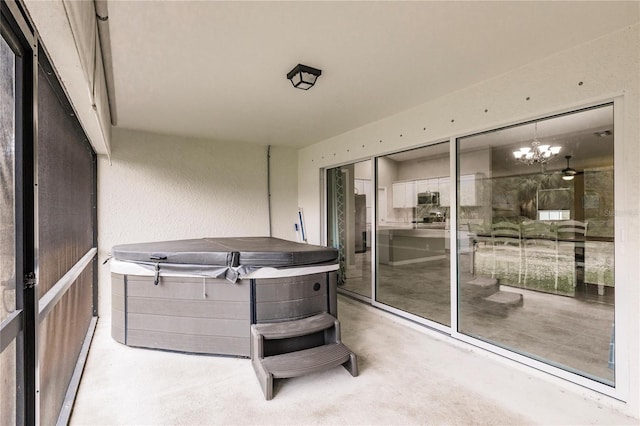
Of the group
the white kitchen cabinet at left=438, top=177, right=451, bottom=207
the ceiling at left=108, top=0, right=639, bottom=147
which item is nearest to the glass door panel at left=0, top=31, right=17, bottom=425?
the ceiling at left=108, top=0, right=639, bottom=147

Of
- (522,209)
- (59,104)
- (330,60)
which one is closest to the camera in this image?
(59,104)

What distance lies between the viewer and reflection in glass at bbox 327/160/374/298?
4.47 metres

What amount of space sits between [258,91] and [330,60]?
93 cm

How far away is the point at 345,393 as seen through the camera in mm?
2232

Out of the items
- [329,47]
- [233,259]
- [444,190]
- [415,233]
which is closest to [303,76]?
[329,47]

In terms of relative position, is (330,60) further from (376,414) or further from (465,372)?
(465,372)

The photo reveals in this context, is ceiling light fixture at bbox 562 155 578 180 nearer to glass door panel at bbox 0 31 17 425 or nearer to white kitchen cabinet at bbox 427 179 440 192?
white kitchen cabinet at bbox 427 179 440 192

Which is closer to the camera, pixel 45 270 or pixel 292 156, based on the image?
pixel 45 270

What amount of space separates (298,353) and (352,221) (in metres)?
2.73

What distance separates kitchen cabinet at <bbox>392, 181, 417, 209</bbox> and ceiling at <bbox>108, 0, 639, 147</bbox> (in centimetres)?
96

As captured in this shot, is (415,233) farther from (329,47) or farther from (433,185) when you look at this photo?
(329,47)

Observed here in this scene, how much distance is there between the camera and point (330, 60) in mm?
2428

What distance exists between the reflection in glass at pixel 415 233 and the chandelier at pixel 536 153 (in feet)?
2.20

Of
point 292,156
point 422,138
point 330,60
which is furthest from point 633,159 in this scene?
point 292,156
